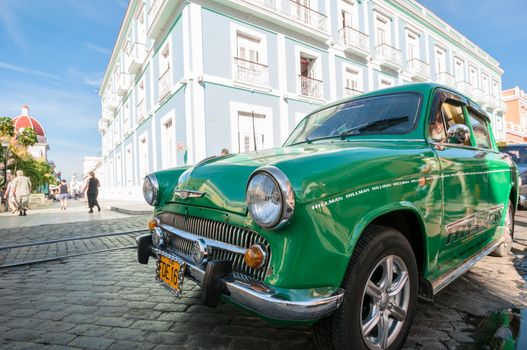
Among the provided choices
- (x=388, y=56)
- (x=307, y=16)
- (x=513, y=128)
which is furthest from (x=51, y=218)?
(x=513, y=128)

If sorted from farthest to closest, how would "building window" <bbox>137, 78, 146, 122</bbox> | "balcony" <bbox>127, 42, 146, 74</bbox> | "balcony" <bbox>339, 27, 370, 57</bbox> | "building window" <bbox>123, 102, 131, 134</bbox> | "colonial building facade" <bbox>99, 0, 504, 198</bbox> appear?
1. "building window" <bbox>123, 102, 131, 134</bbox>
2. "building window" <bbox>137, 78, 146, 122</bbox>
3. "balcony" <bbox>127, 42, 146, 74</bbox>
4. "balcony" <bbox>339, 27, 370, 57</bbox>
5. "colonial building facade" <bbox>99, 0, 504, 198</bbox>

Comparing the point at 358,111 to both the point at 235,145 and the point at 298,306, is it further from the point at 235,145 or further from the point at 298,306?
the point at 235,145

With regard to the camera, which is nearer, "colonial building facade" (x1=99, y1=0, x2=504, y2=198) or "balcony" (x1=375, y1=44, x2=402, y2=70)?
"colonial building facade" (x1=99, y1=0, x2=504, y2=198)

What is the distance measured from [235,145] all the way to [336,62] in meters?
6.67

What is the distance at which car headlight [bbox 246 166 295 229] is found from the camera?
4.45 ft

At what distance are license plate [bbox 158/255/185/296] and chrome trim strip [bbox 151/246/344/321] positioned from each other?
428 mm

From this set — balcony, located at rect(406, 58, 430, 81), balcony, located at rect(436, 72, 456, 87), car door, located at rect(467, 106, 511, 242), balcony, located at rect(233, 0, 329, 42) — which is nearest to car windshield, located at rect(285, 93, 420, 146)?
car door, located at rect(467, 106, 511, 242)

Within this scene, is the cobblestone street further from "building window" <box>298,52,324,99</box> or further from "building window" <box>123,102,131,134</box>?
"building window" <box>123,102,131,134</box>

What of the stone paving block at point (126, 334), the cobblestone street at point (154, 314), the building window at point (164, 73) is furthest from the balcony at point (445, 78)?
the stone paving block at point (126, 334)

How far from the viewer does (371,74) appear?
51.6 ft

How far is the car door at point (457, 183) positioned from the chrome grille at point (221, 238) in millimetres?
1258

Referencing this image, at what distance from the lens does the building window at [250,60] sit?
11473 millimetres

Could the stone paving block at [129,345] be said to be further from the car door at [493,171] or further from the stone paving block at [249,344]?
the car door at [493,171]

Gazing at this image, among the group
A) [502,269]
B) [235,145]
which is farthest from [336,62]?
[502,269]
